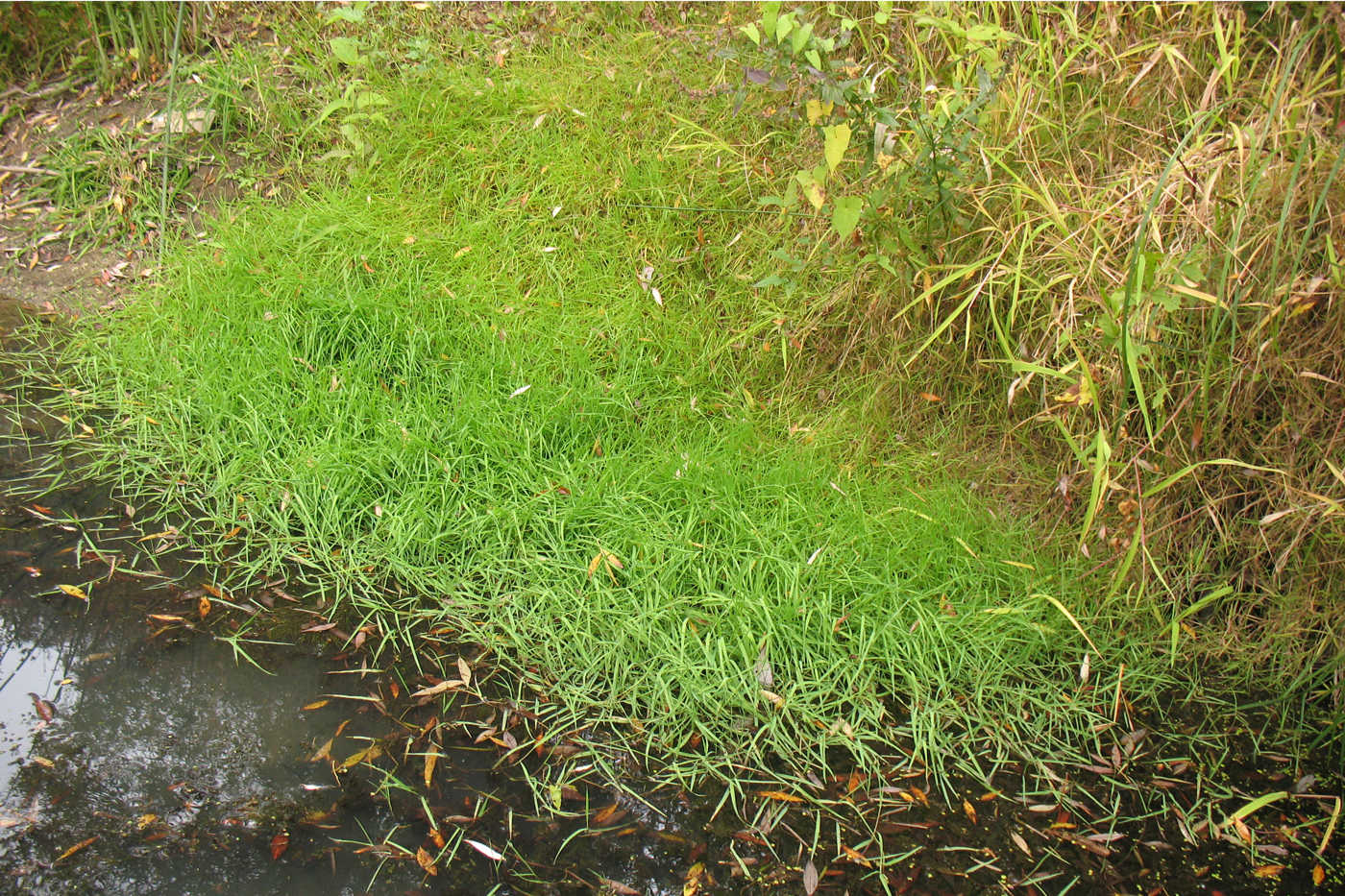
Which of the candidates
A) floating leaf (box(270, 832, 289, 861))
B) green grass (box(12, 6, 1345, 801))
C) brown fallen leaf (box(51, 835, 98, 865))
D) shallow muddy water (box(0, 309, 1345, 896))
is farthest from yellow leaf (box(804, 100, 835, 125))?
brown fallen leaf (box(51, 835, 98, 865))

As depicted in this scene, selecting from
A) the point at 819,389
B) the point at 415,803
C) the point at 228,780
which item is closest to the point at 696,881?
the point at 415,803

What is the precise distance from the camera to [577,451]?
3.11 m

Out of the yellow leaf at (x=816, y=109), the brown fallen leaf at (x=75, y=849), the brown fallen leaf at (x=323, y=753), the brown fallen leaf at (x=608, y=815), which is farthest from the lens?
the yellow leaf at (x=816, y=109)

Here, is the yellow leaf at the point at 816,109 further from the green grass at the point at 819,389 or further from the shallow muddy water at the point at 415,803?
the shallow muddy water at the point at 415,803

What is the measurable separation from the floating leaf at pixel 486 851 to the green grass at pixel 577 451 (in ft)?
1.51

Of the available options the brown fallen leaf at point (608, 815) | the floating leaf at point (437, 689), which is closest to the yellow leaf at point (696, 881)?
the brown fallen leaf at point (608, 815)

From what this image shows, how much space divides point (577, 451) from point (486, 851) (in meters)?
1.29

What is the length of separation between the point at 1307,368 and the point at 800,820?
1.71m

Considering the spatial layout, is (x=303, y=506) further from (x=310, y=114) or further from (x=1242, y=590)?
(x=1242, y=590)

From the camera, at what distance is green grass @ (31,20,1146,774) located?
8.54 ft

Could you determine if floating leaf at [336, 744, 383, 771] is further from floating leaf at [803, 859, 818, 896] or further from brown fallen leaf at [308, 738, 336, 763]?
floating leaf at [803, 859, 818, 896]

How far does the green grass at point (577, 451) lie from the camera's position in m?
2.60

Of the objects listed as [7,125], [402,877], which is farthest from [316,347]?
[7,125]

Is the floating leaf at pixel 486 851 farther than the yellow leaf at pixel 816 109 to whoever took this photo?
No
